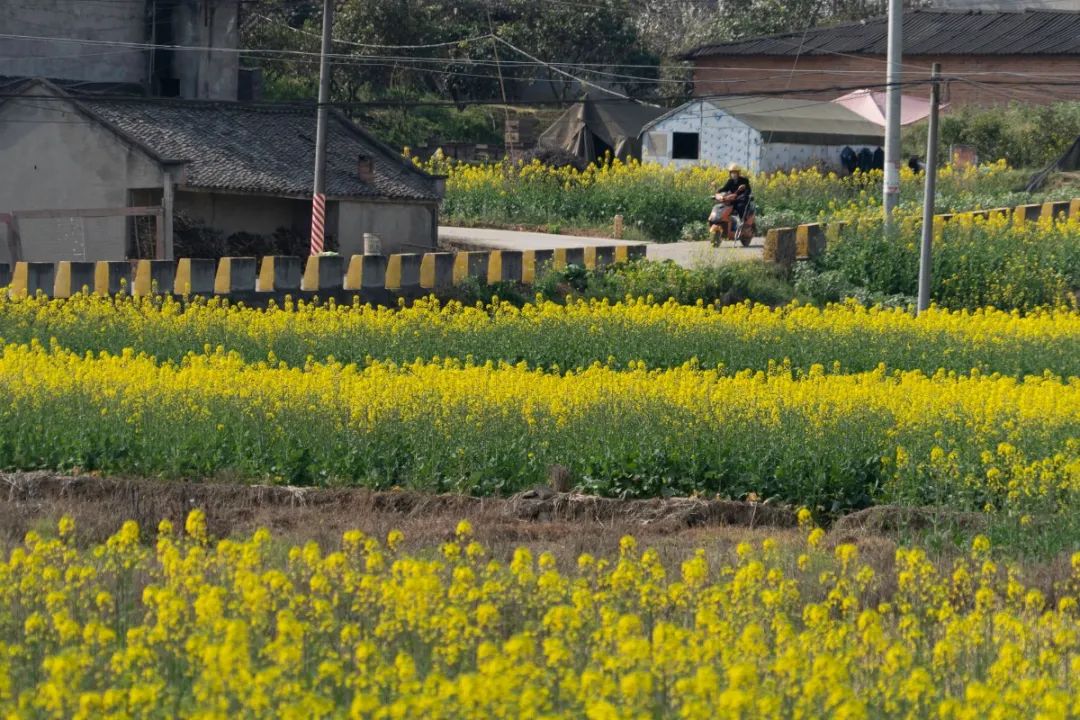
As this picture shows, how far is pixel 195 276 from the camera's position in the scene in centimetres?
2442

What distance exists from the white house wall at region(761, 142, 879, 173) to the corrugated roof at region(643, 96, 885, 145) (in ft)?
A: 0.59

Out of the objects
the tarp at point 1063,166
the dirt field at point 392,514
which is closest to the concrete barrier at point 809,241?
the tarp at point 1063,166

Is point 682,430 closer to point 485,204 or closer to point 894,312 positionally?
point 894,312

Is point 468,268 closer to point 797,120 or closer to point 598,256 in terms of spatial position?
point 598,256

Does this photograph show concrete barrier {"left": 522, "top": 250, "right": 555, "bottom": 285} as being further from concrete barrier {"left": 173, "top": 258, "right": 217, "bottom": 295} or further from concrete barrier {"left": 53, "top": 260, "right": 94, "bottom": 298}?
concrete barrier {"left": 53, "top": 260, "right": 94, "bottom": 298}

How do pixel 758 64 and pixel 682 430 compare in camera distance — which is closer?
pixel 682 430

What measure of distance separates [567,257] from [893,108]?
5314 mm

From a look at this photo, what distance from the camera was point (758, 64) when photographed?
56938mm

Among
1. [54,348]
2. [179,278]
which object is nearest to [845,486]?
[54,348]

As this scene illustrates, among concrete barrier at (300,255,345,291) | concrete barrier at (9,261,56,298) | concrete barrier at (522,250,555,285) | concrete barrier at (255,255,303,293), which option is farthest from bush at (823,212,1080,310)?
concrete barrier at (9,261,56,298)

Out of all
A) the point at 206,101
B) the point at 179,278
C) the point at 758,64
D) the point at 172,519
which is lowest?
the point at 172,519

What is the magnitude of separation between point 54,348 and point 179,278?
592cm

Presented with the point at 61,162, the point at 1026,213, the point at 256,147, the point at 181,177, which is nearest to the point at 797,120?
the point at 1026,213

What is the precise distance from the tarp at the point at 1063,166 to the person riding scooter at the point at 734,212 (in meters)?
11.5
